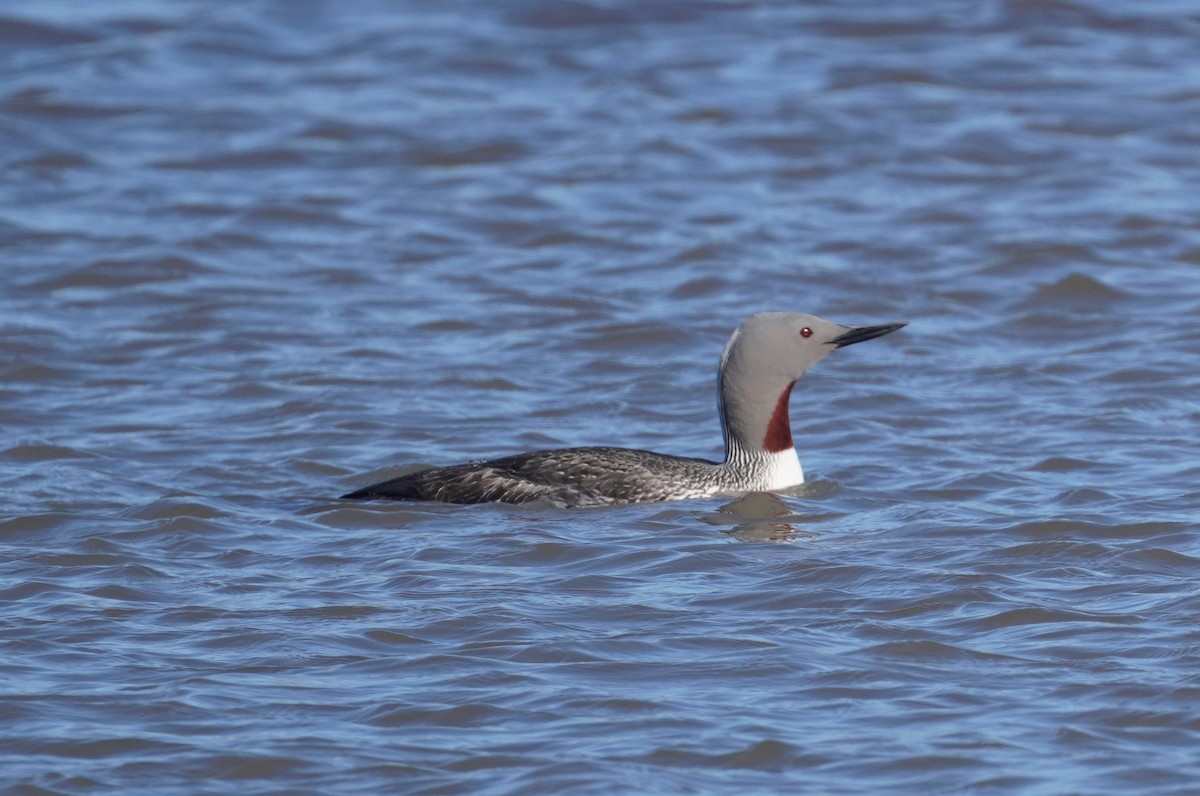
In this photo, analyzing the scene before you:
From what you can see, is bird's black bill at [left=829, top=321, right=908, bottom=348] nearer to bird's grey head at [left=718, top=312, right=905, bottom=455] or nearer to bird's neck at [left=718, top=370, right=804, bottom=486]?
bird's grey head at [left=718, top=312, right=905, bottom=455]

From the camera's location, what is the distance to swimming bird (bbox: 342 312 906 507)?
7617mm

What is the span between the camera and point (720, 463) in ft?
26.2

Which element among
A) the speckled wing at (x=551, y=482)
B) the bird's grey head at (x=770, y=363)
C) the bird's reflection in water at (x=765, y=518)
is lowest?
the bird's reflection in water at (x=765, y=518)

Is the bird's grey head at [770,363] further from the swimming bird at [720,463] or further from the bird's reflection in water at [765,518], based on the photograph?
the bird's reflection in water at [765,518]

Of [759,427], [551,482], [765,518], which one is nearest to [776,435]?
[759,427]

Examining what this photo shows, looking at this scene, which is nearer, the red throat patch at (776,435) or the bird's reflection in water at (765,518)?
the bird's reflection in water at (765,518)

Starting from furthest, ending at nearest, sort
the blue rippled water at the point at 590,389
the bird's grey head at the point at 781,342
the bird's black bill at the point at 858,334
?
the bird's grey head at the point at 781,342 < the bird's black bill at the point at 858,334 < the blue rippled water at the point at 590,389

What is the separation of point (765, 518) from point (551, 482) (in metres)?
0.81

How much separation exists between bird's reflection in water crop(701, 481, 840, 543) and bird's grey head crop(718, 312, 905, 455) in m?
0.24

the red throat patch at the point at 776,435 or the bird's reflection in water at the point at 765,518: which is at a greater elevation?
the red throat patch at the point at 776,435

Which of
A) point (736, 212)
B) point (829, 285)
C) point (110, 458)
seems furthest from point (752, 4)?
point (110, 458)

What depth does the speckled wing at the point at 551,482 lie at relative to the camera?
24.9 feet

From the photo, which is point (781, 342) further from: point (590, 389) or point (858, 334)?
point (590, 389)

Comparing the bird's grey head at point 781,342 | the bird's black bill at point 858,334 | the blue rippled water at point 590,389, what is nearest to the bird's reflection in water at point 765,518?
the blue rippled water at point 590,389
